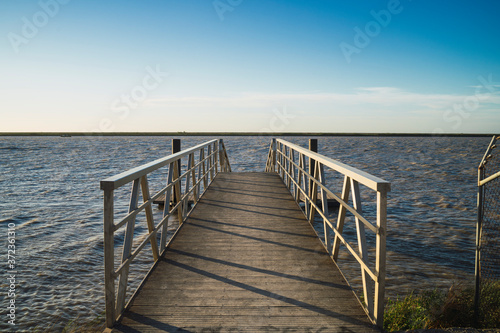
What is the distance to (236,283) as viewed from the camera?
3607mm

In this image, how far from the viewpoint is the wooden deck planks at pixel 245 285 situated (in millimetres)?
2883

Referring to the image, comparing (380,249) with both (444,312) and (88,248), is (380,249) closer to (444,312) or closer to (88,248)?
(444,312)

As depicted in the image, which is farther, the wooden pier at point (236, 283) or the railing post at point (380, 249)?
the wooden pier at point (236, 283)

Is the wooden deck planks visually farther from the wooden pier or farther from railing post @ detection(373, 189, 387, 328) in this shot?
railing post @ detection(373, 189, 387, 328)

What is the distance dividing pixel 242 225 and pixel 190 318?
2879mm

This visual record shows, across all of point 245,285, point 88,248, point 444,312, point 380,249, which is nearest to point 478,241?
point 444,312

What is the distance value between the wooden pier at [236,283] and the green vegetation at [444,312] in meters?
1.12

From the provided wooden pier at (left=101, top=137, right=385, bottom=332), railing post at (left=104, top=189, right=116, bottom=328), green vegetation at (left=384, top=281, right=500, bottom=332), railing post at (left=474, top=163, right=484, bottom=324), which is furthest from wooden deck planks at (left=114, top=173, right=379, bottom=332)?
railing post at (left=474, top=163, right=484, bottom=324)

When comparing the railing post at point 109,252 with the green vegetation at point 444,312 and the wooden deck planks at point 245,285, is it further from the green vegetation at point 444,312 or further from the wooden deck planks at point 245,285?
the green vegetation at point 444,312

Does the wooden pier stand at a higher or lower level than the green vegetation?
higher

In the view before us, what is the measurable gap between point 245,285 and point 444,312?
294 centimetres

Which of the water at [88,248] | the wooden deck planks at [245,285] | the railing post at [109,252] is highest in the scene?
the railing post at [109,252]

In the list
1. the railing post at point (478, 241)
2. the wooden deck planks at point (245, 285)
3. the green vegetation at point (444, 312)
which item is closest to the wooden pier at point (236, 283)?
the wooden deck planks at point (245, 285)

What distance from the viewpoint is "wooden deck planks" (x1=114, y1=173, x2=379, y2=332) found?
9.46 ft
